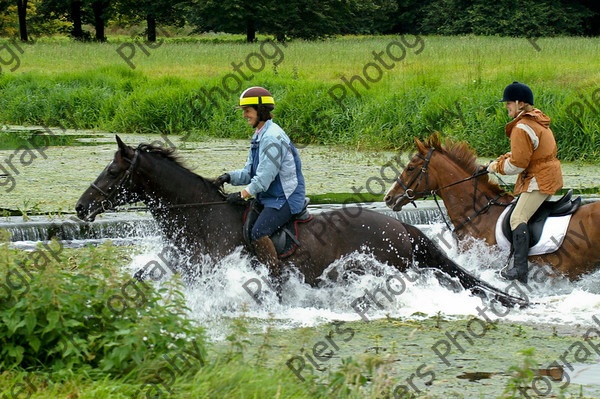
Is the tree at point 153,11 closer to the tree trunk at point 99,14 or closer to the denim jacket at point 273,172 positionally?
the tree trunk at point 99,14

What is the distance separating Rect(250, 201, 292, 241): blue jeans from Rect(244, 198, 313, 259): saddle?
70mm

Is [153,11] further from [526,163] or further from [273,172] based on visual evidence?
[273,172]

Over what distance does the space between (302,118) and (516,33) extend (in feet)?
107

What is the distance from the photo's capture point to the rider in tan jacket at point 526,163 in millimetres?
7836

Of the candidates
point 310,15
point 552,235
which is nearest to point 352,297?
point 552,235

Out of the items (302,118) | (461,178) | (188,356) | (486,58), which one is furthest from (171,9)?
(188,356)

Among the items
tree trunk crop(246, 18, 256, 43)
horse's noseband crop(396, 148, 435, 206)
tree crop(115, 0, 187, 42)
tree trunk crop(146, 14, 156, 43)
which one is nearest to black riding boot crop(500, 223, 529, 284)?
horse's noseband crop(396, 148, 435, 206)

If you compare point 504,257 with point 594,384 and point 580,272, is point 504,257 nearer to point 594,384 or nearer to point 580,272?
point 580,272

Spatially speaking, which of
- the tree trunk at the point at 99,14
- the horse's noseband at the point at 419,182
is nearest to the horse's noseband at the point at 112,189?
the horse's noseband at the point at 419,182

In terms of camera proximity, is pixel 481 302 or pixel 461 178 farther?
pixel 461 178

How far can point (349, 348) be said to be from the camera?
6160 millimetres

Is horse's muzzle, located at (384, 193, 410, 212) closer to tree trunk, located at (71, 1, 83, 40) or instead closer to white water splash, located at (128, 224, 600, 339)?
white water splash, located at (128, 224, 600, 339)

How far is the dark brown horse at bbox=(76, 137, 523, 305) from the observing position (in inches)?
279

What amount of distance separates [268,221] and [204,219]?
566 mm
